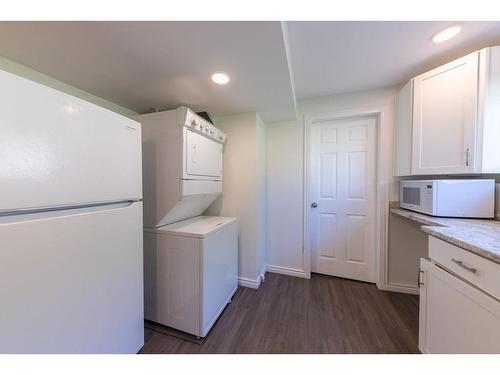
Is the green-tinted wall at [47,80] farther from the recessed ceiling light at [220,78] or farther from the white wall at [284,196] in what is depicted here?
the white wall at [284,196]

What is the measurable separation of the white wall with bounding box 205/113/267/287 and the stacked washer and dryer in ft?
1.61

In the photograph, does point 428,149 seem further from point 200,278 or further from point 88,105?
point 88,105

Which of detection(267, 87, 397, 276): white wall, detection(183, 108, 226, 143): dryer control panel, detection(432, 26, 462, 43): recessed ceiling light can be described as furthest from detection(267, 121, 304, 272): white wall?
detection(432, 26, 462, 43): recessed ceiling light

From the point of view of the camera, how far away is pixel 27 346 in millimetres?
700

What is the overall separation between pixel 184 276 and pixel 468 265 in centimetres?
166

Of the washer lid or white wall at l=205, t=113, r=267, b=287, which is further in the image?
white wall at l=205, t=113, r=267, b=287

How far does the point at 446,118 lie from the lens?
4.80 ft

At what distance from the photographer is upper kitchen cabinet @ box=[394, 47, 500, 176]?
50.7 inches

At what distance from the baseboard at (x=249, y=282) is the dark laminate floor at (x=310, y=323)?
0.05 meters

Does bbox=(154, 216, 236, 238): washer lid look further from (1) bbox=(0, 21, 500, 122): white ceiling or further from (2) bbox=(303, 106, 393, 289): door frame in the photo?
(2) bbox=(303, 106, 393, 289): door frame

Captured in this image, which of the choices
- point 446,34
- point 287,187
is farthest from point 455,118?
point 287,187

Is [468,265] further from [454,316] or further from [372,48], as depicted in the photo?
[372,48]

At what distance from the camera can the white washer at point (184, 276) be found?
1369mm
